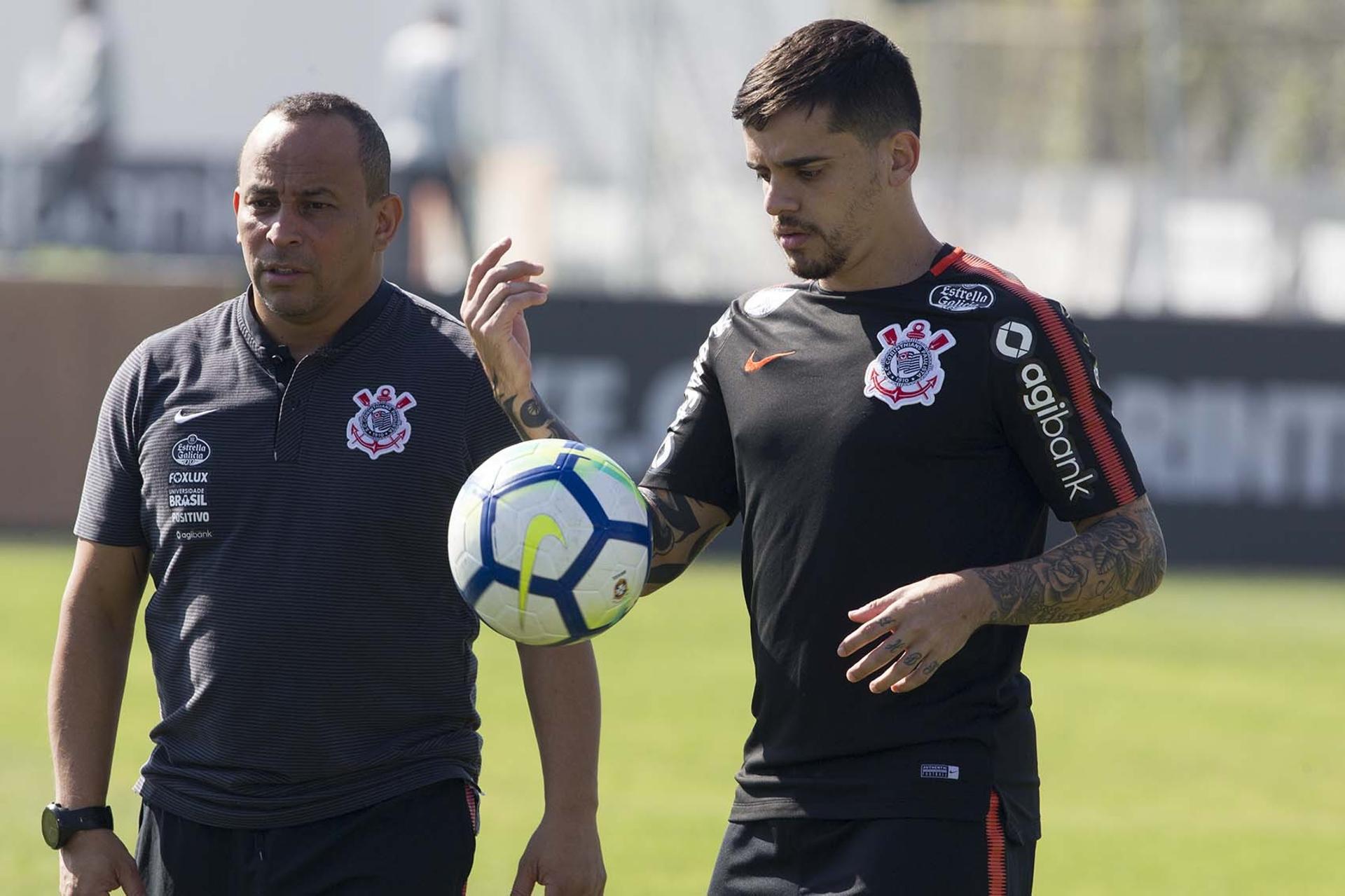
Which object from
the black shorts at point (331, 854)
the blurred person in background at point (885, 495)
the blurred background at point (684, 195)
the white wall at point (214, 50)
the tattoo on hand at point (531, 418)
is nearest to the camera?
the blurred person in background at point (885, 495)

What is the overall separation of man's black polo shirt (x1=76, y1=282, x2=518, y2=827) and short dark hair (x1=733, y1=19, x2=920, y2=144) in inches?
34.3

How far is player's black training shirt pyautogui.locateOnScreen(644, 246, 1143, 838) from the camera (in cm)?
413

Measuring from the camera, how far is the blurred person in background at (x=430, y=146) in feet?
62.3

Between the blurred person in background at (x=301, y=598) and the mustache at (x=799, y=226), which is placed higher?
the mustache at (x=799, y=226)

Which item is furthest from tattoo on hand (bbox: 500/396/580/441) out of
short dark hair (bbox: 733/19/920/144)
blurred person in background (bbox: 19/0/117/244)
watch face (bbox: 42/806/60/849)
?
blurred person in background (bbox: 19/0/117/244)

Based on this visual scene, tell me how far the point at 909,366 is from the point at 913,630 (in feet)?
2.19

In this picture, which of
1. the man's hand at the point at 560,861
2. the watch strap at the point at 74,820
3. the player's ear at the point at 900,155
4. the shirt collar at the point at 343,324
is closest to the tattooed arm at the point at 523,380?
the shirt collar at the point at 343,324

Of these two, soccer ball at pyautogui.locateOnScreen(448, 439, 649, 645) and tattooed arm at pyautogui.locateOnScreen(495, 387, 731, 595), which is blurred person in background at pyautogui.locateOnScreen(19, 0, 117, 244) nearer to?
tattooed arm at pyautogui.locateOnScreen(495, 387, 731, 595)

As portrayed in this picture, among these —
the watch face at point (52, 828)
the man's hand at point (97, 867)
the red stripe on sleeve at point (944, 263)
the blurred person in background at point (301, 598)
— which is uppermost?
the red stripe on sleeve at point (944, 263)

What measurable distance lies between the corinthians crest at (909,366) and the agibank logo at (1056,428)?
186mm

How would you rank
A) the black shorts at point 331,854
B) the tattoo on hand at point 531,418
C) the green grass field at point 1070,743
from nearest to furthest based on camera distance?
the black shorts at point 331,854 → the tattoo on hand at point 531,418 → the green grass field at point 1070,743

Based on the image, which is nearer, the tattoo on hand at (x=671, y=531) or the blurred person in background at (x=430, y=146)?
the tattoo on hand at (x=671, y=531)

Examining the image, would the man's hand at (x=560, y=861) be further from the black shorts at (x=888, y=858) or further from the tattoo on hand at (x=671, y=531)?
the tattoo on hand at (x=671, y=531)

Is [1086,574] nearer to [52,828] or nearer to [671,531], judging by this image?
[671,531]
